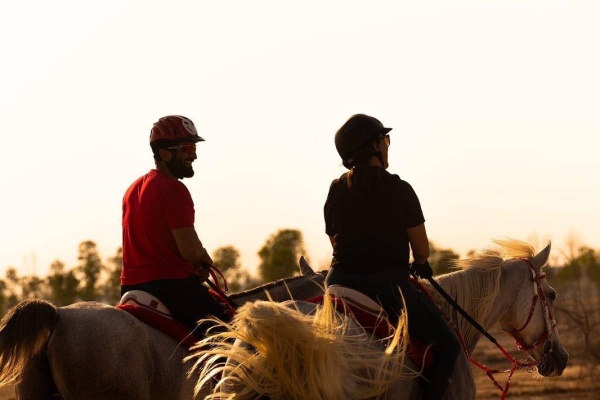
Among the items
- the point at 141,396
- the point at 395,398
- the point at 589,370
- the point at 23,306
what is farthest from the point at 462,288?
the point at 589,370

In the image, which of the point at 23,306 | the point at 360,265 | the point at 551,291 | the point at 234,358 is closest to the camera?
the point at 234,358

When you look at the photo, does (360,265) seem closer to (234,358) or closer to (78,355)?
(234,358)

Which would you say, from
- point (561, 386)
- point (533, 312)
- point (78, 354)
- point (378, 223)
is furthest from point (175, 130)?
point (561, 386)

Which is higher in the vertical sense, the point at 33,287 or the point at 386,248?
the point at 386,248

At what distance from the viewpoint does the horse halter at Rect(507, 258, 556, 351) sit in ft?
29.8

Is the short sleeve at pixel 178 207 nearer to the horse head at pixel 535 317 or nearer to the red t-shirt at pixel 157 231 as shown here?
the red t-shirt at pixel 157 231

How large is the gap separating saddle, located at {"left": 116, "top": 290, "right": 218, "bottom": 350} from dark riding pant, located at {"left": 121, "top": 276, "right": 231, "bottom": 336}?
5 cm

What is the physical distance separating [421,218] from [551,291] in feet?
6.61

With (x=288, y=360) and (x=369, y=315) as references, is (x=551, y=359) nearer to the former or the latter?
(x=369, y=315)

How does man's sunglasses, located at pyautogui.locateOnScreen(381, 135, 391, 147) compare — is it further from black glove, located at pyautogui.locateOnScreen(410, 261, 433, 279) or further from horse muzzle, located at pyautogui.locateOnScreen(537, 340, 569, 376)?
horse muzzle, located at pyautogui.locateOnScreen(537, 340, 569, 376)

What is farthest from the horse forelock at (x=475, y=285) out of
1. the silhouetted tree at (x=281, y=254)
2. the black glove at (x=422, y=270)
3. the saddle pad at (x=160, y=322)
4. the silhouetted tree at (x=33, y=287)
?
the silhouetted tree at (x=33, y=287)

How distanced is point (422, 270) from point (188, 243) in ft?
6.81

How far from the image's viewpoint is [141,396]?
8844 millimetres

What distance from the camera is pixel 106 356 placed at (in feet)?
28.3
